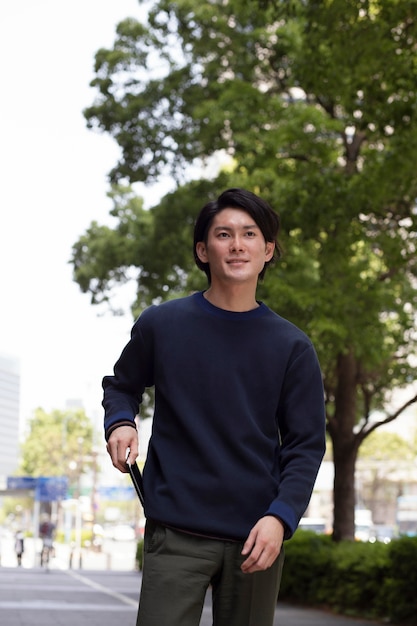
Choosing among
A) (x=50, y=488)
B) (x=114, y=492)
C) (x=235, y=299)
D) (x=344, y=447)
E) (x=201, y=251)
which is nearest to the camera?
(x=235, y=299)

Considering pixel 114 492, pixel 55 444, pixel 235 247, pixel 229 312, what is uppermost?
pixel 55 444

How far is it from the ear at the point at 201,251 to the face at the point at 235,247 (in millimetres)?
50

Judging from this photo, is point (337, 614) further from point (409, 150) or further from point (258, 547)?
point (258, 547)

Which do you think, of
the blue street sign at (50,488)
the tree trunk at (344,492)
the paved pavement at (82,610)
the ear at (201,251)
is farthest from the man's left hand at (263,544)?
the blue street sign at (50,488)

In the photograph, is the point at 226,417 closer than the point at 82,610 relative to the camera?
Yes

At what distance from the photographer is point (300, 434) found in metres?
2.88

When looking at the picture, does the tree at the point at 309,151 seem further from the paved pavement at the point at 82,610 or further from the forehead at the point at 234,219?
the forehead at the point at 234,219

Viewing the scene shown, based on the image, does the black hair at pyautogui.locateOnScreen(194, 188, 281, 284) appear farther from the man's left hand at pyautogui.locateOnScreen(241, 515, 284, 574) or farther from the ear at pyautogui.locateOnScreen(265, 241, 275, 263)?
the man's left hand at pyautogui.locateOnScreen(241, 515, 284, 574)

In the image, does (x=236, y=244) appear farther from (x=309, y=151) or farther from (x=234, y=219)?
(x=309, y=151)

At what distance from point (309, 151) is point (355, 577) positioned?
5683 mm

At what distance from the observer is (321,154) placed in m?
16.8

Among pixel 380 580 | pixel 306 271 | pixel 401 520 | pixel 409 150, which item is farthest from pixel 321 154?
pixel 401 520

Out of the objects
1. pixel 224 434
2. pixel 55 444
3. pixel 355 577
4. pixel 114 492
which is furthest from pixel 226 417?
pixel 55 444

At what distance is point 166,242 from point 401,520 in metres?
57.2
